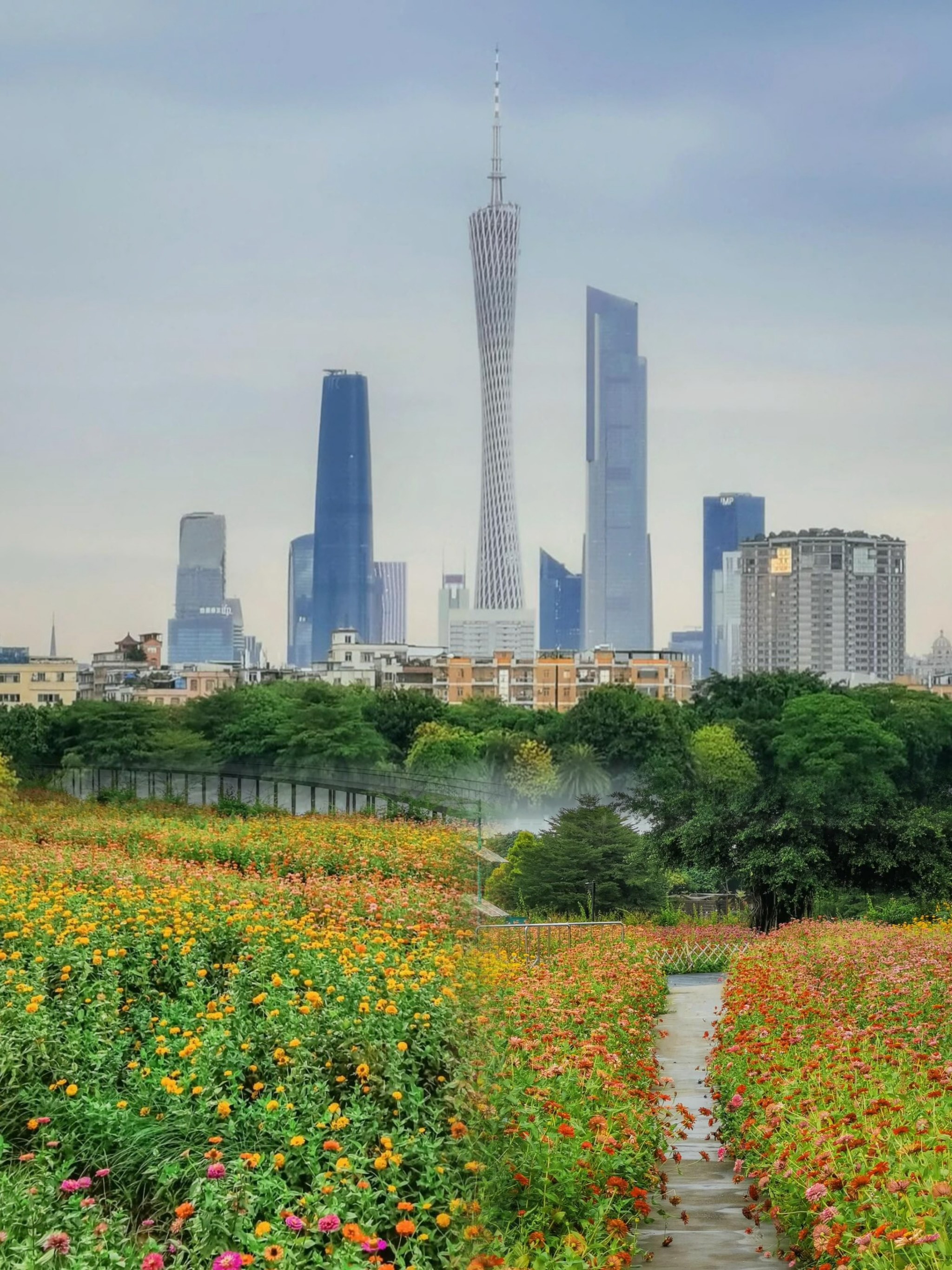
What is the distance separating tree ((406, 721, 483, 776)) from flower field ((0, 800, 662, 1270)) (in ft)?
162

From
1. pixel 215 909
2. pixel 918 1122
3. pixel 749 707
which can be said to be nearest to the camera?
pixel 918 1122

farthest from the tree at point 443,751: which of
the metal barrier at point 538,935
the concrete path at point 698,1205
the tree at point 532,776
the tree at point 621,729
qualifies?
the concrete path at point 698,1205

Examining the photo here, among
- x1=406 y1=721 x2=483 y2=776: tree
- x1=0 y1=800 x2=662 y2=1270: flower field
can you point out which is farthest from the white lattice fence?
x1=406 y1=721 x2=483 y2=776: tree

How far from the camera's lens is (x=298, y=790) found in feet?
132

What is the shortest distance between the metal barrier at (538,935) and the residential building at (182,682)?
335 ft

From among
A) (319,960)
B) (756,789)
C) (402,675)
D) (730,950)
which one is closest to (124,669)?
(402,675)

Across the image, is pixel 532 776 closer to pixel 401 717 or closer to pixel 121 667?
pixel 401 717

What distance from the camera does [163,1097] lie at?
7363 mm

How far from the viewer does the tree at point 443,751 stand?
202 ft

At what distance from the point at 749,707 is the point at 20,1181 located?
55724mm

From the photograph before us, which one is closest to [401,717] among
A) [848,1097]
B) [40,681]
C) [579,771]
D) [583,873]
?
[579,771]

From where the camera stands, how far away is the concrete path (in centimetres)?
730

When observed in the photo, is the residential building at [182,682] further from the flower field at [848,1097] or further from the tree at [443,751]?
the flower field at [848,1097]

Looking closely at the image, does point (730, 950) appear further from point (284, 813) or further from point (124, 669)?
point (124, 669)
